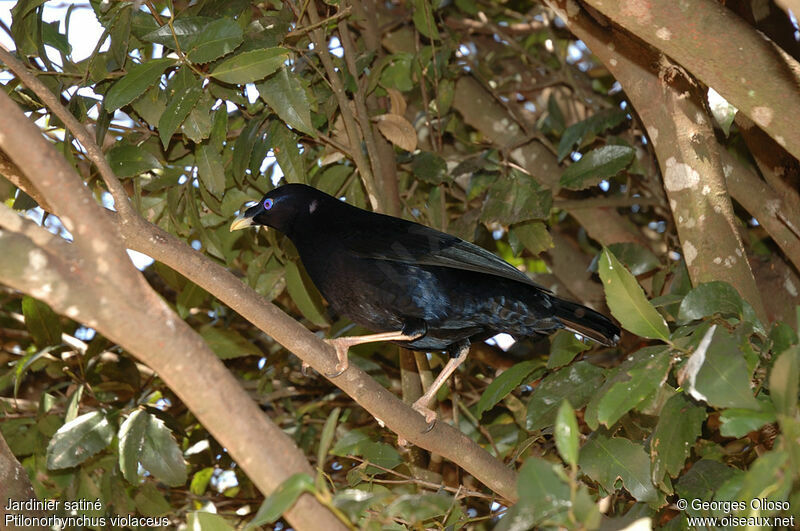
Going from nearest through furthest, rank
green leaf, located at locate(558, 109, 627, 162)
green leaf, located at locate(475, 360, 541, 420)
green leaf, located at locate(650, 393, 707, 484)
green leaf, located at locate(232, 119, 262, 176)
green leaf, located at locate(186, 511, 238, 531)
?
green leaf, located at locate(186, 511, 238, 531), green leaf, located at locate(650, 393, 707, 484), green leaf, located at locate(475, 360, 541, 420), green leaf, located at locate(232, 119, 262, 176), green leaf, located at locate(558, 109, 627, 162)

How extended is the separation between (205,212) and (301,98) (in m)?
1.25

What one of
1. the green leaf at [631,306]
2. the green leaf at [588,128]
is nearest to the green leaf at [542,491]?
the green leaf at [631,306]

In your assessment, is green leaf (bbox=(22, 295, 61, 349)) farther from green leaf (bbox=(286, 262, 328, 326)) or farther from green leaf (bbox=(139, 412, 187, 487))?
green leaf (bbox=(286, 262, 328, 326))

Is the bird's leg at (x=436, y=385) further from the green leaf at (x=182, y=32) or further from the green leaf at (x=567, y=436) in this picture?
the green leaf at (x=182, y=32)

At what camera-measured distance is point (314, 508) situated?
1.93 m

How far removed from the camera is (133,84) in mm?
3301

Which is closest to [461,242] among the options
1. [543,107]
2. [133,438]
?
[133,438]

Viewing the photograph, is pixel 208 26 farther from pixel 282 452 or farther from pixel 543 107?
pixel 543 107

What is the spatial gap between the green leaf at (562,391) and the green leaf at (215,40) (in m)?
1.88

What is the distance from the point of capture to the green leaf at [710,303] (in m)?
2.67

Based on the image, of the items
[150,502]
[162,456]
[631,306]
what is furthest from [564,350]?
[150,502]

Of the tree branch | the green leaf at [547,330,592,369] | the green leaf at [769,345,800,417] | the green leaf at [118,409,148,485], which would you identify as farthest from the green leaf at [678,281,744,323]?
the green leaf at [118,409,148,485]

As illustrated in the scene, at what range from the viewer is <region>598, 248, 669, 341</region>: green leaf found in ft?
8.02

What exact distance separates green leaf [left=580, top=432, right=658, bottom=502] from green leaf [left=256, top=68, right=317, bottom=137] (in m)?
1.73
